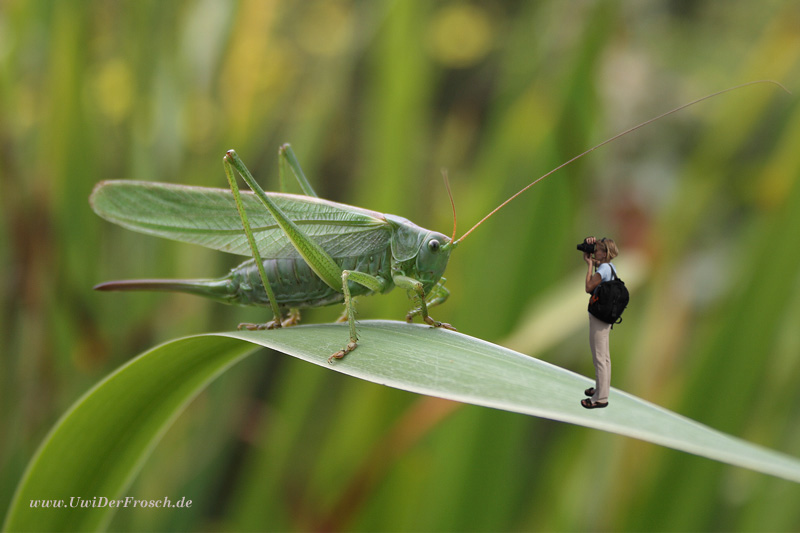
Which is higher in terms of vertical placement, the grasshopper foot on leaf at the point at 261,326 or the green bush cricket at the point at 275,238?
the green bush cricket at the point at 275,238

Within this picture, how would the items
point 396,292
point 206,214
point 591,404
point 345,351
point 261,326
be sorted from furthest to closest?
point 396,292 < point 206,214 < point 261,326 < point 345,351 < point 591,404

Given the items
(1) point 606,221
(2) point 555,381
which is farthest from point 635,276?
(2) point 555,381

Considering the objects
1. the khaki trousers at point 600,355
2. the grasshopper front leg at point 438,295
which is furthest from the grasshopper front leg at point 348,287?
the khaki trousers at point 600,355

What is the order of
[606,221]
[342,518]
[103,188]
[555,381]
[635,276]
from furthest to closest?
1. [606,221]
2. [635,276]
3. [342,518]
4. [103,188]
5. [555,381]

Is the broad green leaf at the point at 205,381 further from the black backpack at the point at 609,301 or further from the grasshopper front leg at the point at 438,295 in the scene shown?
the grasshopper front leg at the point at 438,295

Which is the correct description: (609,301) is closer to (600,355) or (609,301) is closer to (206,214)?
(600,355)

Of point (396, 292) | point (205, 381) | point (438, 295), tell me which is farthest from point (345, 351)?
point (396, 292)

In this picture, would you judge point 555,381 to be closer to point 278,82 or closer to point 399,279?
point 399,279
